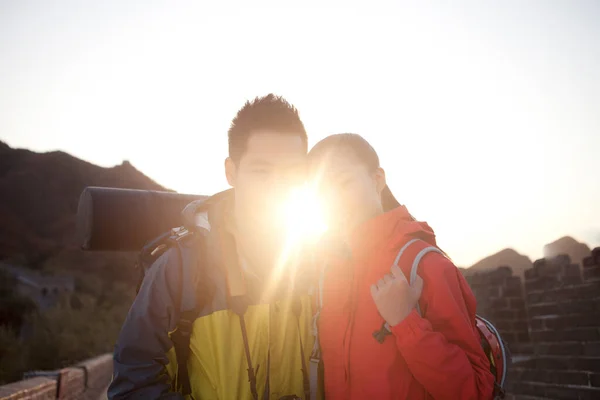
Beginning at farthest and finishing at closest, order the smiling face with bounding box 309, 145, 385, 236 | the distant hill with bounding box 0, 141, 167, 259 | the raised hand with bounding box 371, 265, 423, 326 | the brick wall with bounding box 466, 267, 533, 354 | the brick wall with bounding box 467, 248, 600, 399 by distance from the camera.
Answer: the distant hill with bounding box 0, 141, 167, 259
the brick wall with bounding box 466, 267, 533, 354
the brick wall with bounding box 467, 248, 600, 399
the smiling face with bounding box 309, 145, 385, 236
the raised hand with bounding box 371, 265, 423, 326

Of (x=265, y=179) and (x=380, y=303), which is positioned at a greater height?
(x=265, y=179)

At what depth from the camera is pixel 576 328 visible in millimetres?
5035

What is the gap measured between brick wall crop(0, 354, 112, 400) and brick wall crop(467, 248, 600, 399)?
595cm

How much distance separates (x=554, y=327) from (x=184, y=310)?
16.6 ft

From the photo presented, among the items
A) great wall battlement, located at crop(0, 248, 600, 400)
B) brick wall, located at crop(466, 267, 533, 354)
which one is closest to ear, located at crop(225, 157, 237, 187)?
great wall battlement, located at crop(0, 248, 600, 400)

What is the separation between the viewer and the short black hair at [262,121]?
7.66ft

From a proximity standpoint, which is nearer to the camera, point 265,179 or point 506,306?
point 265,179

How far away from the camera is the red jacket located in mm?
1684

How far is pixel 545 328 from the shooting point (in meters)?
5.40

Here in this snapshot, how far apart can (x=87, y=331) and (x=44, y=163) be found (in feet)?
161

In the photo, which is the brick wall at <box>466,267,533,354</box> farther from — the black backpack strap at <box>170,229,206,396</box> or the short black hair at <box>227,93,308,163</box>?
the black backpack strap at <box>170,229,206,396</box>

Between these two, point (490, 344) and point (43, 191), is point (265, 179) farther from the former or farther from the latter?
point (43, 191)

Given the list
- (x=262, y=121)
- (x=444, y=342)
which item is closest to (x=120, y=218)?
(x=262, y=121)

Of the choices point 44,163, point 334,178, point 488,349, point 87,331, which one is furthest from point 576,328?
point 44,163
